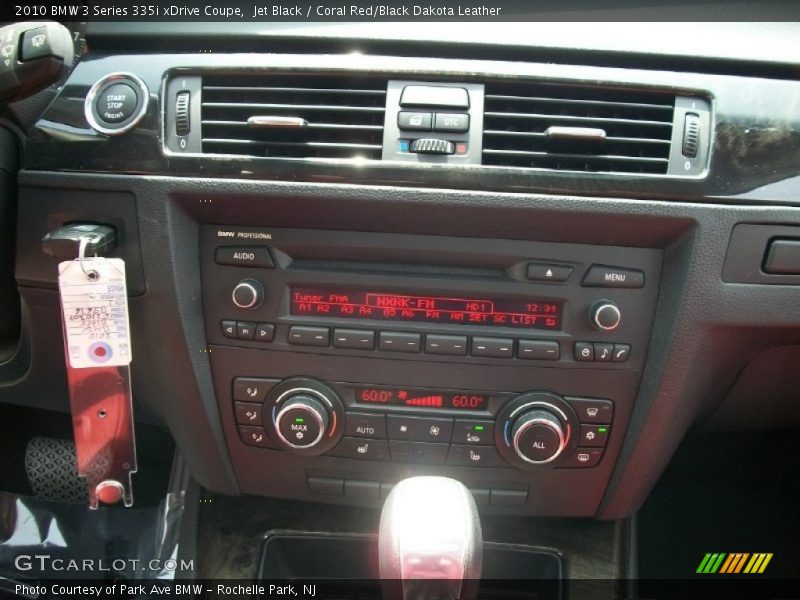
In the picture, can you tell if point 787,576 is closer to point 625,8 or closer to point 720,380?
point 720,380

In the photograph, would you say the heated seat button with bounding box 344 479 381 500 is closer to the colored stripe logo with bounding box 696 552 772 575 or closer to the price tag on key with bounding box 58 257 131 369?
the price tag on key with bounding box 58 257 131 369

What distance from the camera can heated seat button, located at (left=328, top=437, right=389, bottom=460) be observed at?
1.34 metres

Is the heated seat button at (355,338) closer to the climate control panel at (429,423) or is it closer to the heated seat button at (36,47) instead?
the climate control panel at (429,423)

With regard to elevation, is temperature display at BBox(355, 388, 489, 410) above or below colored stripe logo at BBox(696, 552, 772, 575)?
above

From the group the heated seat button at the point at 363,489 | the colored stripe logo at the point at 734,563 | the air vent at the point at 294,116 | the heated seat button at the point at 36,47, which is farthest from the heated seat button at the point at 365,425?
the colored stripe logo at the point at 734,563

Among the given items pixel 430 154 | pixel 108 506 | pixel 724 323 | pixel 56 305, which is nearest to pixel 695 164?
pixel 724 323

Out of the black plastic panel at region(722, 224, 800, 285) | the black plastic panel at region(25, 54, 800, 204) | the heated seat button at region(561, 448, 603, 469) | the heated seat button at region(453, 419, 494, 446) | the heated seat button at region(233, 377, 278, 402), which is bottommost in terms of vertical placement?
the heated seat button at region(561, 448, 603, 469)

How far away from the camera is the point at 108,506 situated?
170 cm

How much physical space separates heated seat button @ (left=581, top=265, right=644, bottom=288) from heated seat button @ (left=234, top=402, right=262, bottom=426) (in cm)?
65

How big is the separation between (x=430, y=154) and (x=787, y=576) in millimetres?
1460

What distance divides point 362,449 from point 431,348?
10.2 inches

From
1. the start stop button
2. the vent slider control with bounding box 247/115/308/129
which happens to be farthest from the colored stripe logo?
the start stop button

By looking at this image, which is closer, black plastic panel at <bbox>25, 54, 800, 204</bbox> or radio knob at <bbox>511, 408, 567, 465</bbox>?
black plastic panel at <bbox>25, 54, 800, 204</bbox>

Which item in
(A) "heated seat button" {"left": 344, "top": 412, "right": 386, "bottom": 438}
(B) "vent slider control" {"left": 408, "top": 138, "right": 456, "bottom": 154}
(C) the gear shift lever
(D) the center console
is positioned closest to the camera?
(C) the gear shift lever
